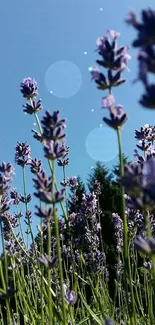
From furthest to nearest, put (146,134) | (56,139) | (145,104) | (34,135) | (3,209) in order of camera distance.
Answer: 1. (146,134)
2. (34,135)
3. (3,209)
4. (56,139)
5. (145,104)

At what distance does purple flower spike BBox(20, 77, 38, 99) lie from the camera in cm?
314

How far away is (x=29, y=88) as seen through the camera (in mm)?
3135

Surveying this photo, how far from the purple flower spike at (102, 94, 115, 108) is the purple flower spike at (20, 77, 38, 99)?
1571 mm

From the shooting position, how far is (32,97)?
3.21m

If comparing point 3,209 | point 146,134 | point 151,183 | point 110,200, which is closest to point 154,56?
point 151,183

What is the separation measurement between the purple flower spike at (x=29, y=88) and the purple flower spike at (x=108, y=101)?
5.16ft

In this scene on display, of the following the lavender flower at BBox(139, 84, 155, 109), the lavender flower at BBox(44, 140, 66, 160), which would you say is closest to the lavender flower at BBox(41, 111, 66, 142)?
the lavender flower at BBox(44, 140, 66, 160)

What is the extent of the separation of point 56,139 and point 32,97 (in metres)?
1.40

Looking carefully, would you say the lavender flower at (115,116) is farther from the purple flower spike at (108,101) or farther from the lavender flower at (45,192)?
the lavender flower at (45,192)

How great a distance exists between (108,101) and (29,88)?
1.59 m

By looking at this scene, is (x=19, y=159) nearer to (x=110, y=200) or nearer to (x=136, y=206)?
(x=136, y=206)

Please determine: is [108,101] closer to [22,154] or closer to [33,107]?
[33,107]

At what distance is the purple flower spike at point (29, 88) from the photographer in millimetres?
3143

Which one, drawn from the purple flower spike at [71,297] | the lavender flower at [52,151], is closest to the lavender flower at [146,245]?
the lavender flower at [52,151]
